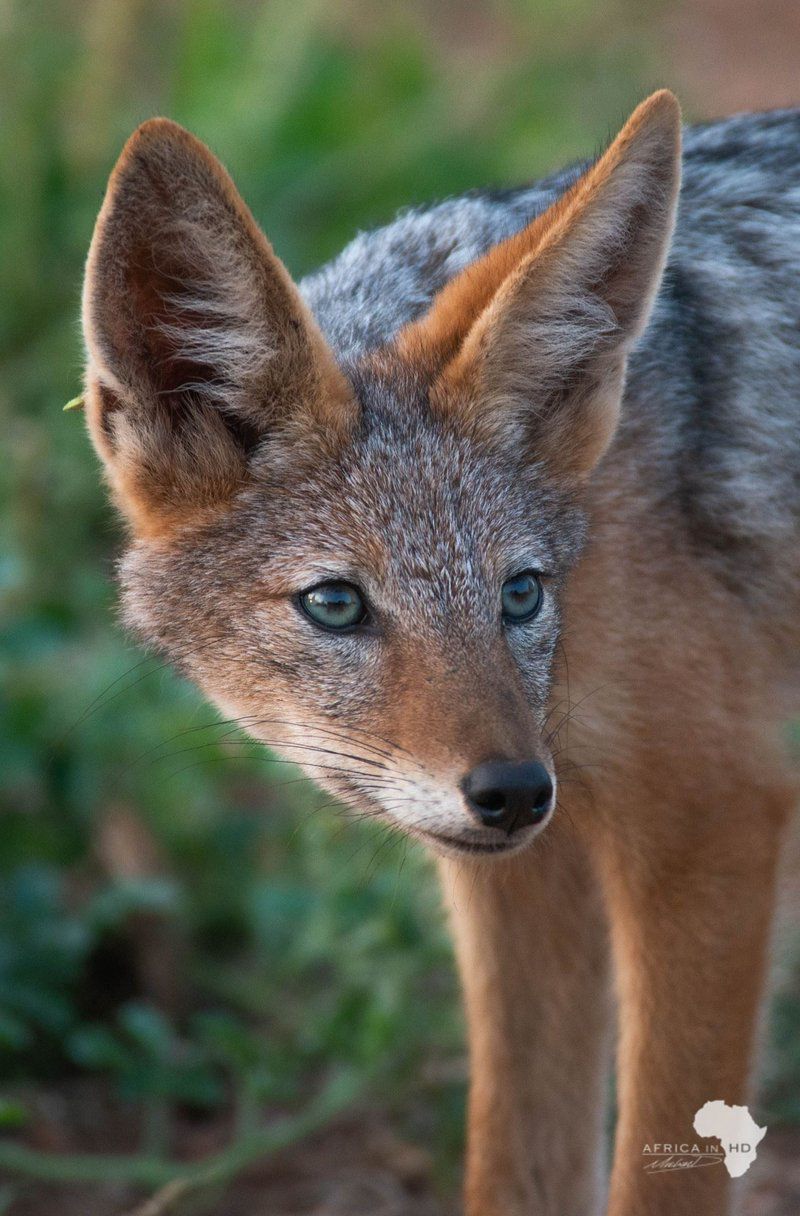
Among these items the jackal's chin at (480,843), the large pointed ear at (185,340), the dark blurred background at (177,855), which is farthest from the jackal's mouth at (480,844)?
the large pointed ear at (185,340)

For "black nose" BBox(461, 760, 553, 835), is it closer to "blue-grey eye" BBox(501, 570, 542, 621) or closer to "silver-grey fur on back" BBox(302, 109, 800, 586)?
"blue-grey eye" BBox(501, 570, 542, 621)

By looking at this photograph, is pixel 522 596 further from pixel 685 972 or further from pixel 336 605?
pixel 685 972

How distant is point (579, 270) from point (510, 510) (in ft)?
1.78

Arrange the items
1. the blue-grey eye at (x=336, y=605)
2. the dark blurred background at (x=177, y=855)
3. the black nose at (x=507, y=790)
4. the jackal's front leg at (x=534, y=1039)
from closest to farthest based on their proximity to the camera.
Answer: the black nose at (x=507, y=790), the blue-grey eye at (x=336, y=605), the jackal's front leg at (x=534, y=1039), the dark blurred background at (x=177, y=855)

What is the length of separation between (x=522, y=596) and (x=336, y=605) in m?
0.42

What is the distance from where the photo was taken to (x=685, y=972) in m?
3.64

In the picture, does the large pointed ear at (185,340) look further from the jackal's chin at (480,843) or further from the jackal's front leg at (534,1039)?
the jackal's front leg at (534,1039)

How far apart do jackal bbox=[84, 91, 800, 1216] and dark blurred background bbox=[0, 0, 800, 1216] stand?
1.37ft

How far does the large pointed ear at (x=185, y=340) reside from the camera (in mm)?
3096

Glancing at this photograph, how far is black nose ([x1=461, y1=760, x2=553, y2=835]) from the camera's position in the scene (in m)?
2.94

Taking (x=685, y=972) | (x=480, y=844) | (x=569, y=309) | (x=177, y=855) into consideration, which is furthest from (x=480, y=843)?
(x=177, y=855)

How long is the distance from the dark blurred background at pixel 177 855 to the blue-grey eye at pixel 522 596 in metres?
0.76

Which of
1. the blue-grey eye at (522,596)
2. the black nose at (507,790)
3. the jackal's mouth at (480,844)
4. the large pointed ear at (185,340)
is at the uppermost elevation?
the large pointed ear at (185,340)

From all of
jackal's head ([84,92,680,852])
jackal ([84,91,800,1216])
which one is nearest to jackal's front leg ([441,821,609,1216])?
jackal ([84,91,800,1216])
